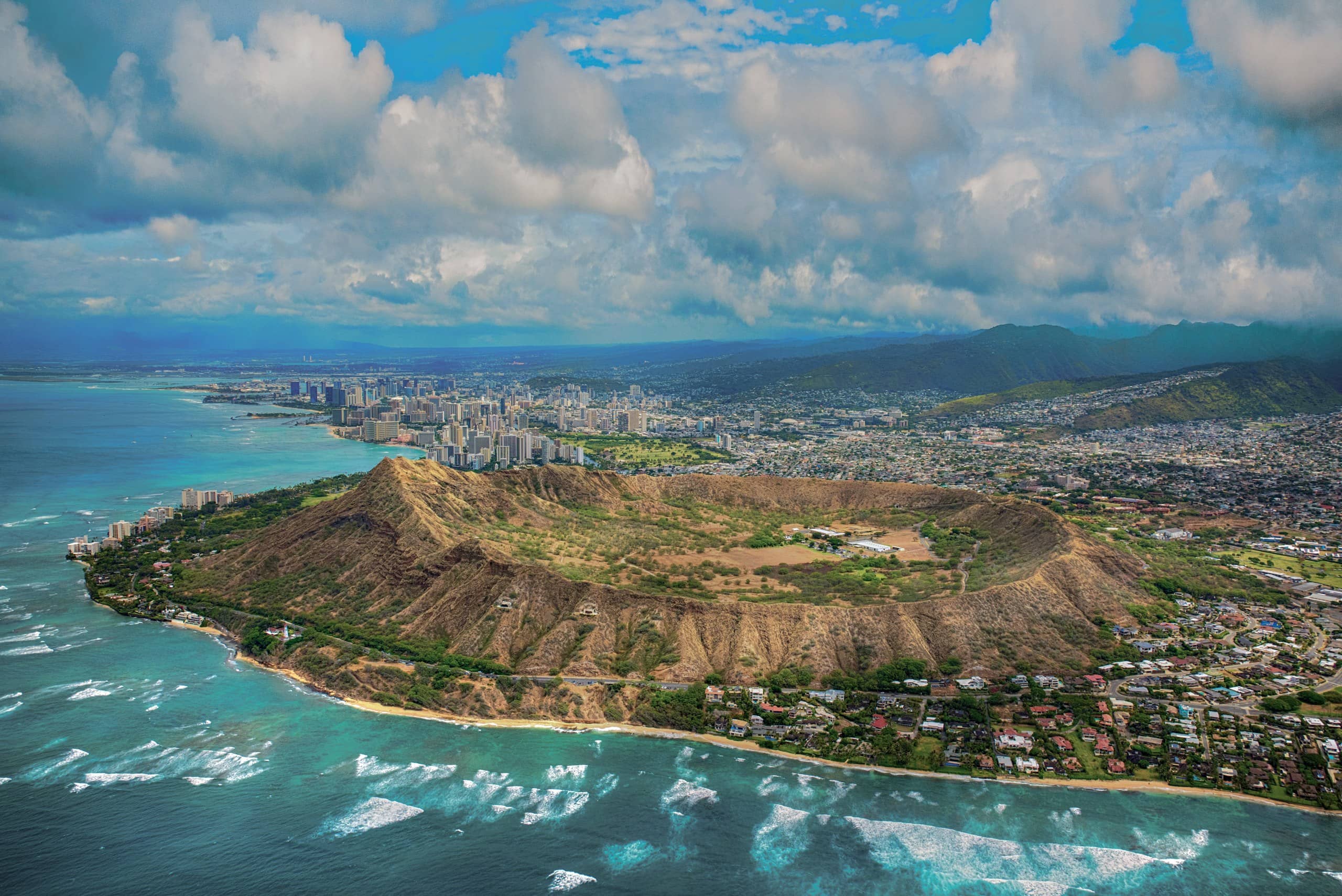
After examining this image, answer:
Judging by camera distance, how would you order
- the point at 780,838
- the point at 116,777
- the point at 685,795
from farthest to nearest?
the point at 116,777, the point at 685,795, the point at 780,838

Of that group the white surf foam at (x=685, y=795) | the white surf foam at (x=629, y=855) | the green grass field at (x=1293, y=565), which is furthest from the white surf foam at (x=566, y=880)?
the green grass field at (x=1293, y=565)

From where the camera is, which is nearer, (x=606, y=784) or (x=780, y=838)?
(x=780, y=838)

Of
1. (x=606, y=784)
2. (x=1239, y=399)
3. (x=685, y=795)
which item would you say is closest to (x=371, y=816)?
(x=606, y=784)

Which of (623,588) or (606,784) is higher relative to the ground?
(623,588)

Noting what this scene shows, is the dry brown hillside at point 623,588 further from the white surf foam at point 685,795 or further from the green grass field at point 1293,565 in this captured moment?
the green grass field at point 1293,565

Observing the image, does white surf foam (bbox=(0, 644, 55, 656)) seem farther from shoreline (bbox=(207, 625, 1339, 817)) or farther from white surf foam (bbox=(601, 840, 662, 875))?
white surf foam (bbox=(601, 840, 662, 875))

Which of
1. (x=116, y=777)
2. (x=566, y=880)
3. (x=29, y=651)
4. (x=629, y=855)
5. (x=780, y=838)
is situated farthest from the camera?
(x=29, y=651)

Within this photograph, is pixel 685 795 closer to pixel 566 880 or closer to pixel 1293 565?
pixel 566 880
